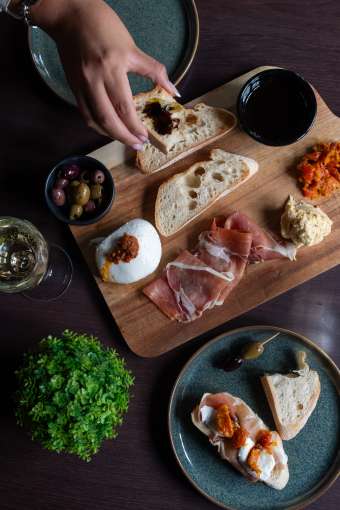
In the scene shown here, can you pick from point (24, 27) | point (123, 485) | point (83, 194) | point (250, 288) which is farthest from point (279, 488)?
point (24, 27)

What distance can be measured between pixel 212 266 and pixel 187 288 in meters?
0.10

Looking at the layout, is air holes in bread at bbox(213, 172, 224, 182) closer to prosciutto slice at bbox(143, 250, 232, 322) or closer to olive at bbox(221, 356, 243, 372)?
prosciutto slice at bbox(143, 250, 232, 322)

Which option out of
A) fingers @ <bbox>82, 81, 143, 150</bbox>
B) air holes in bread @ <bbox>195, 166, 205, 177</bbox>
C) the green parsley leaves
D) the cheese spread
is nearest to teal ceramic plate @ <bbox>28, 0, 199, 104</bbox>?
air holes in bread @ <bbox>195, 166, 205, 177</bbox>

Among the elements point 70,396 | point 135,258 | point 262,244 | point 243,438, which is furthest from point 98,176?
point 243,438

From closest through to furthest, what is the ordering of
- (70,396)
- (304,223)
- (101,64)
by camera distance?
1. (101,64)
2. (70,396)
3. (304,223)

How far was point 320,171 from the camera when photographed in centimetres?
161

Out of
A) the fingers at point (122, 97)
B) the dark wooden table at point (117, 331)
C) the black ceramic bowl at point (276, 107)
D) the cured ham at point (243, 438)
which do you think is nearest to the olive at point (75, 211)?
the dark wooden table at point (117, 331)

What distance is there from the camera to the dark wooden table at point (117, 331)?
1647 mm

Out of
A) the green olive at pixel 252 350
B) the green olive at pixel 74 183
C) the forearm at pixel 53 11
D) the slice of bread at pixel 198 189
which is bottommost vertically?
the green olive at pixel 252 350

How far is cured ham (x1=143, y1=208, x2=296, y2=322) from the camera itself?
1616 millimetres

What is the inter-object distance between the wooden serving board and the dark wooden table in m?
0.04

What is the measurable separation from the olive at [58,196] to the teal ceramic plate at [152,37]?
282mm

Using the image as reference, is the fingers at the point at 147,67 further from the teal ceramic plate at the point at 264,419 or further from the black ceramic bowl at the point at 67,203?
the teal ceramic plate at the point at 264,419

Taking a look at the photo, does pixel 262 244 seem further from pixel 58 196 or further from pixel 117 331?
pixel 58 196
